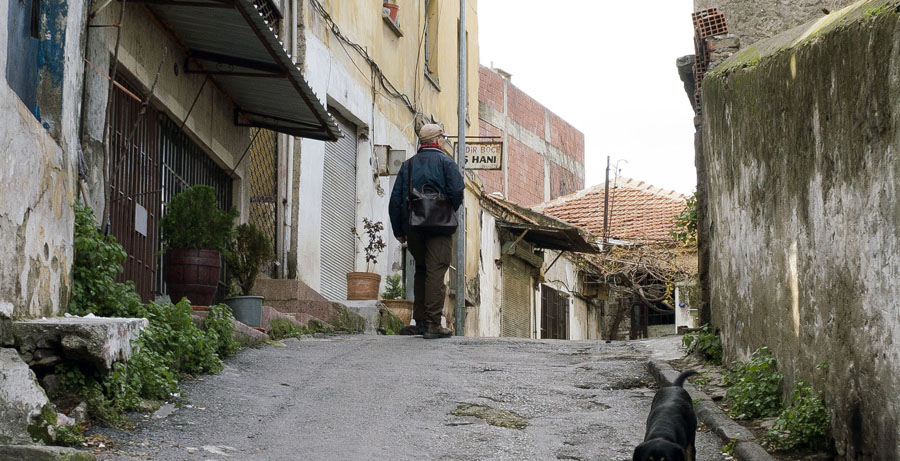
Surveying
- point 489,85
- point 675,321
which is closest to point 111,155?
point 675,321

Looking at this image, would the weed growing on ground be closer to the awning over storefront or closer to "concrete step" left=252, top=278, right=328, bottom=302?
"concrete step" left=252, top=278, right=328, bottom=302

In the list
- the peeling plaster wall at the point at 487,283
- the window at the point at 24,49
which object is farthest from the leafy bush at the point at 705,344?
the peeling plaster wall at the point at 487,283

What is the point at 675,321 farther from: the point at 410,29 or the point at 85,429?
the point at 85,429

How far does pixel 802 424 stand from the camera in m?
6.05

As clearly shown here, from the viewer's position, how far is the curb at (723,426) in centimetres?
607

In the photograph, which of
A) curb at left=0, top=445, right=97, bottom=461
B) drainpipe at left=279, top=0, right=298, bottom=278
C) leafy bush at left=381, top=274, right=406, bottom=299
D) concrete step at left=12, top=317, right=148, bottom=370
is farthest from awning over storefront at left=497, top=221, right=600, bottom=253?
curb at left=0, top=445, right=97, bottom=461

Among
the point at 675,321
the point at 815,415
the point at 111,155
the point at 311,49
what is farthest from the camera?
the point at 675,321

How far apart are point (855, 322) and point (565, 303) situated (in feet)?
80.9

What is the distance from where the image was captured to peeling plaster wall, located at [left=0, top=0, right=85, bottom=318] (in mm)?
6156

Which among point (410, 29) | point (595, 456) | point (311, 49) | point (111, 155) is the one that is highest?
point (410, 29)

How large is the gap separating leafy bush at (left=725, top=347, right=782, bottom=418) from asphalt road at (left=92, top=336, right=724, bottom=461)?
0.38 meters

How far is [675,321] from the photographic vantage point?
28344 mm

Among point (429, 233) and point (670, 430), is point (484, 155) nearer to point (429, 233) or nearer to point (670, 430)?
point (429, 233)

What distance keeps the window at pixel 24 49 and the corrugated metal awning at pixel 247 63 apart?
203 cm
